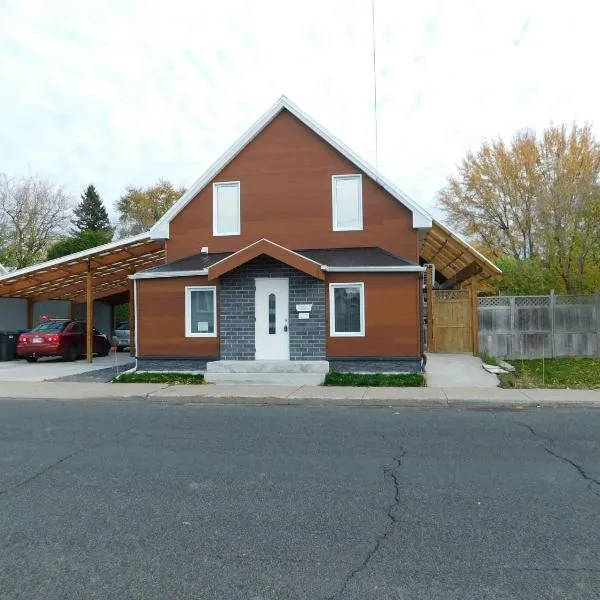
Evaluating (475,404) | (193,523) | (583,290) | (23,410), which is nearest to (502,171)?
(583,290)

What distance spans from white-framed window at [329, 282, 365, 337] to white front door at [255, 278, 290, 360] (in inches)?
47.0

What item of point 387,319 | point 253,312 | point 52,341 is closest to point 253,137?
point 253,312

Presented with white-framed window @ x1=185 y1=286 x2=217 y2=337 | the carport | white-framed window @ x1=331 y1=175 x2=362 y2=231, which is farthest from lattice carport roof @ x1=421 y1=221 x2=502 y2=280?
the carport

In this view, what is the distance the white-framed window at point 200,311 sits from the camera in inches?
609

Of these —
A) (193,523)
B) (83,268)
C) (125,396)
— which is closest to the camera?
→ (193,523)

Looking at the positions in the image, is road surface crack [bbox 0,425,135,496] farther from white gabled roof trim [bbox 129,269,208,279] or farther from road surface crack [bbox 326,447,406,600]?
white gabled roof trim [bbox 129,269,208,279]

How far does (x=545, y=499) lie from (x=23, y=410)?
29.9ft

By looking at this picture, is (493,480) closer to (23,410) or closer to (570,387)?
(570,387)

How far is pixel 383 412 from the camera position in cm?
1033

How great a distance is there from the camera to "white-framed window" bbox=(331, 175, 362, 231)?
16.2 metres

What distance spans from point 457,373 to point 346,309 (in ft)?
10.6

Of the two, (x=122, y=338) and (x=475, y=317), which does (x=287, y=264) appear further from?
(x=122, y=338)

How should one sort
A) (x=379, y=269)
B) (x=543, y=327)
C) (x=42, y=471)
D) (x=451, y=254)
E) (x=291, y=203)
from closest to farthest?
(x=42, y=471), (x=379, y=269), (x=291, y=203), (x=543, y=327), (x=451, y=254)

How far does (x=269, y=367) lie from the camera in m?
14.4
